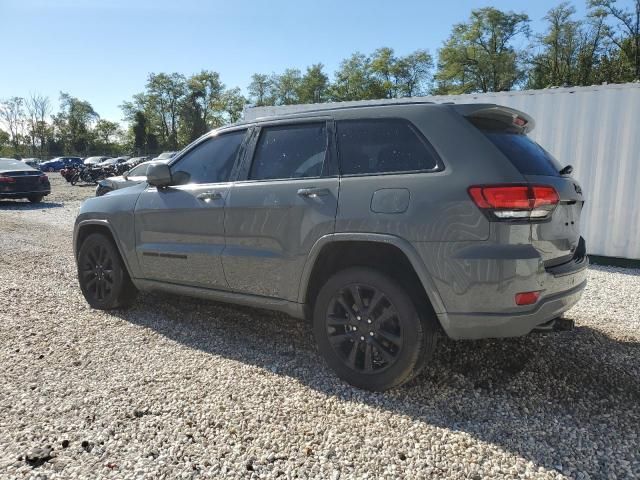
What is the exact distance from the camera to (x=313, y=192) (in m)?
3.28

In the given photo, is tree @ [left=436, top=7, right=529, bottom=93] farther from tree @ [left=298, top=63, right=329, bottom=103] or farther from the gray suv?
the gray suv

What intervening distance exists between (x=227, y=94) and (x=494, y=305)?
279 ft

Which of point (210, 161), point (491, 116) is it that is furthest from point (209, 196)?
point (491, 116)

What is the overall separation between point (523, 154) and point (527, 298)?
909mm

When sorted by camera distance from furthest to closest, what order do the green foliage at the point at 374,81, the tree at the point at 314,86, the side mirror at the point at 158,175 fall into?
the tree at the point at 314,86 < the green foliage at the point at 374,81 < the side mirror at the point at 158,175

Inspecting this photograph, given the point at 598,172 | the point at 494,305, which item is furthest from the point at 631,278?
the point at 494,305

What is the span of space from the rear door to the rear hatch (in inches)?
41.4

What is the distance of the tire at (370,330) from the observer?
9.70 ft

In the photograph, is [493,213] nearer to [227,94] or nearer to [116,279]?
[116,279]

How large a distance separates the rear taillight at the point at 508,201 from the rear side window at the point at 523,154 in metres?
0.17

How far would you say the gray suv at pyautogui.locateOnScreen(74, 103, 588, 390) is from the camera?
2713mm

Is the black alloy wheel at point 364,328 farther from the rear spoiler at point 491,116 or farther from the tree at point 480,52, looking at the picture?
the tree at point 480,52

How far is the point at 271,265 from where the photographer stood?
11.5ft

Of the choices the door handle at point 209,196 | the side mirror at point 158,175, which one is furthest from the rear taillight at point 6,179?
the door handle at point 209,196
